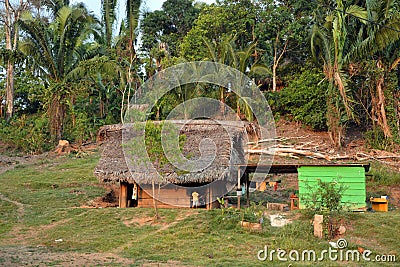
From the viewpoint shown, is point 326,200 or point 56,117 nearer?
point 326,200

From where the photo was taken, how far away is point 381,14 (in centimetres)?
1997

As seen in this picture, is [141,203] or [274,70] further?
[274,70]

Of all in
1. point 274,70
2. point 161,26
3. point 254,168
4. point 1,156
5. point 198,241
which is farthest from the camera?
point 161,26

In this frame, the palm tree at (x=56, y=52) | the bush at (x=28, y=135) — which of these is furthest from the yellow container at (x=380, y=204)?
the bush at (x=28, y=135)

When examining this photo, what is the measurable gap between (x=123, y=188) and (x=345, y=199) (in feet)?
22.6

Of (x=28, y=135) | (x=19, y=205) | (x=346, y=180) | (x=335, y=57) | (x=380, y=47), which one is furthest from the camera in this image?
(x=28, y=135)

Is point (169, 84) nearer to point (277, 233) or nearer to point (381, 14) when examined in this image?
point (381, 14)

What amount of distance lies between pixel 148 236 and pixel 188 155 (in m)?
3.59

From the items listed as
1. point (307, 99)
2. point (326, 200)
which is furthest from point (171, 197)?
point (307, 99)

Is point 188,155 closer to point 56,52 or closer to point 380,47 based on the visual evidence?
point 380,47

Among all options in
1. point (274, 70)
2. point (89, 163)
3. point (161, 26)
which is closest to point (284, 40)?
point (274, 70)

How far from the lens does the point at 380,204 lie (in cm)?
1442

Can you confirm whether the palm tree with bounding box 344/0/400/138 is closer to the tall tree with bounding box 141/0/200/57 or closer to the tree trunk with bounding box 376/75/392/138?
the tree trunk with bounding box 376/75/392/138

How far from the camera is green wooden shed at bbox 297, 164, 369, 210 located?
45.4 ft
